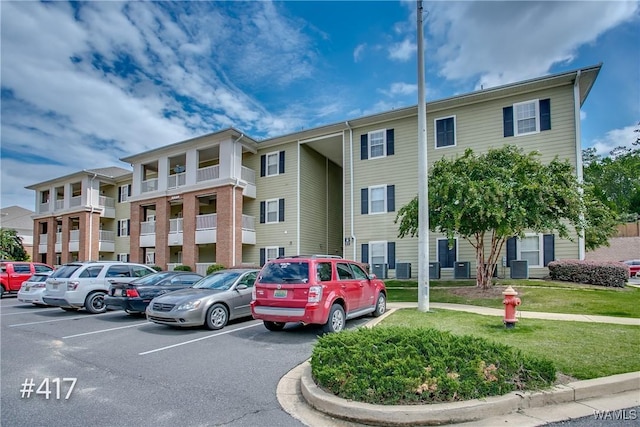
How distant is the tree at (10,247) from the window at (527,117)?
136 ft

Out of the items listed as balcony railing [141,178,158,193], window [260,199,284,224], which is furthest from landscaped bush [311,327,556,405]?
balcony railing [141,178,158,193]

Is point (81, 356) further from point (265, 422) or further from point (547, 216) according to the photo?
point (547, 216)

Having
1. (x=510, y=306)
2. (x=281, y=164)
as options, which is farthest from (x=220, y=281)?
(x=281, y=164)

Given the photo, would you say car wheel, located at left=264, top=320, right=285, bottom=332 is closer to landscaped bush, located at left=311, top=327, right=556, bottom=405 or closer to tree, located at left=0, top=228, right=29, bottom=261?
landscaped bush, located at left=311, top=327, right=556, bottom=405

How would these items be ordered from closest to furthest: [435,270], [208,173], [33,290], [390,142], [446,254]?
[33,290], [435,270], [446,254], [390,142], [208,173]

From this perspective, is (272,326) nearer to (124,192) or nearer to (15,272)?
(15,272)

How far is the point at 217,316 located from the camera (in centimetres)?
961

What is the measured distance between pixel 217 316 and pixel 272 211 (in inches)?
608

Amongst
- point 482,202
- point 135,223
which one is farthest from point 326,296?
point 135,223

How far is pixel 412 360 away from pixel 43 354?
22.9 ft

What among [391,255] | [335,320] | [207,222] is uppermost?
[207,222]

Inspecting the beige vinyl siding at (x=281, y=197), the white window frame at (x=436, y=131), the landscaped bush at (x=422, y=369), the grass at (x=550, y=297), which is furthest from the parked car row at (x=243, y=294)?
the white window frame at (x=436, y=131)

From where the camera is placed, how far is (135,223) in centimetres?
2847

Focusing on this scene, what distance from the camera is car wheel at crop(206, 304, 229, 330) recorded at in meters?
9.40
